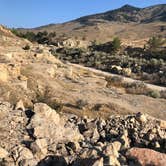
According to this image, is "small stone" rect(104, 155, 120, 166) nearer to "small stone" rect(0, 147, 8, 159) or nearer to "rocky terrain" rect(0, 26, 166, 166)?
"rocky terrain" rect(0, 26, 166, 166)

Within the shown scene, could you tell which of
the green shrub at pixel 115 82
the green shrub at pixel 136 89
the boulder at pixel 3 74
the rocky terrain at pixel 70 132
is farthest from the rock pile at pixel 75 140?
the green shrub at pixel 115 82

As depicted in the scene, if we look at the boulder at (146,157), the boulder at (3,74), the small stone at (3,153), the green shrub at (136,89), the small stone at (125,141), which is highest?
the boulder at (3,74)

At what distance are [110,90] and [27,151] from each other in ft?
57.3

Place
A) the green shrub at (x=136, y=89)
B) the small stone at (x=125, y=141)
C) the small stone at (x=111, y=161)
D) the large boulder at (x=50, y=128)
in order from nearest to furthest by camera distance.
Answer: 1. the small stone at (x=111, y=161)
2. the small stone at (x=125, y=141)
3. the large boulder at (x=50, y=128)
4. the green shrub at (x=136, y=89)

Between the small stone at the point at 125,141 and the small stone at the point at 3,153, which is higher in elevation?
the small stone at the point at 3,153

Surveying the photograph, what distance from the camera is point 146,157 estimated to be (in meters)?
10.2

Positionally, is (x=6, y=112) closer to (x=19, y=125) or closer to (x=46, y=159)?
(x=19, y=125)

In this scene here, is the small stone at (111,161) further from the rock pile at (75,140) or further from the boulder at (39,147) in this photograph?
the boulder at (39,147)

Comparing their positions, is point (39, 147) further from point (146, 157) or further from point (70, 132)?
point (146, 157)

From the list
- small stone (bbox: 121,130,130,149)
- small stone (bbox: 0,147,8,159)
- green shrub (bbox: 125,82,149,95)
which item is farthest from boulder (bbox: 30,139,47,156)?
green shrub (bbox: 125,82,149,95)

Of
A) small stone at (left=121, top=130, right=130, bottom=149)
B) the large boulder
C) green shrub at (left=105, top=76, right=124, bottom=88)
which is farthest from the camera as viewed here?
green shrub at (left=105, top=76, right=124, bottom=88)

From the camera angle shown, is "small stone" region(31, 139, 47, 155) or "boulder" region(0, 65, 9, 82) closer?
"small stone" region(31, 139, 47, 155)

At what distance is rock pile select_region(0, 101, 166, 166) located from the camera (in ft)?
34.3

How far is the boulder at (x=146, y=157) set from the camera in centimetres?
1008
